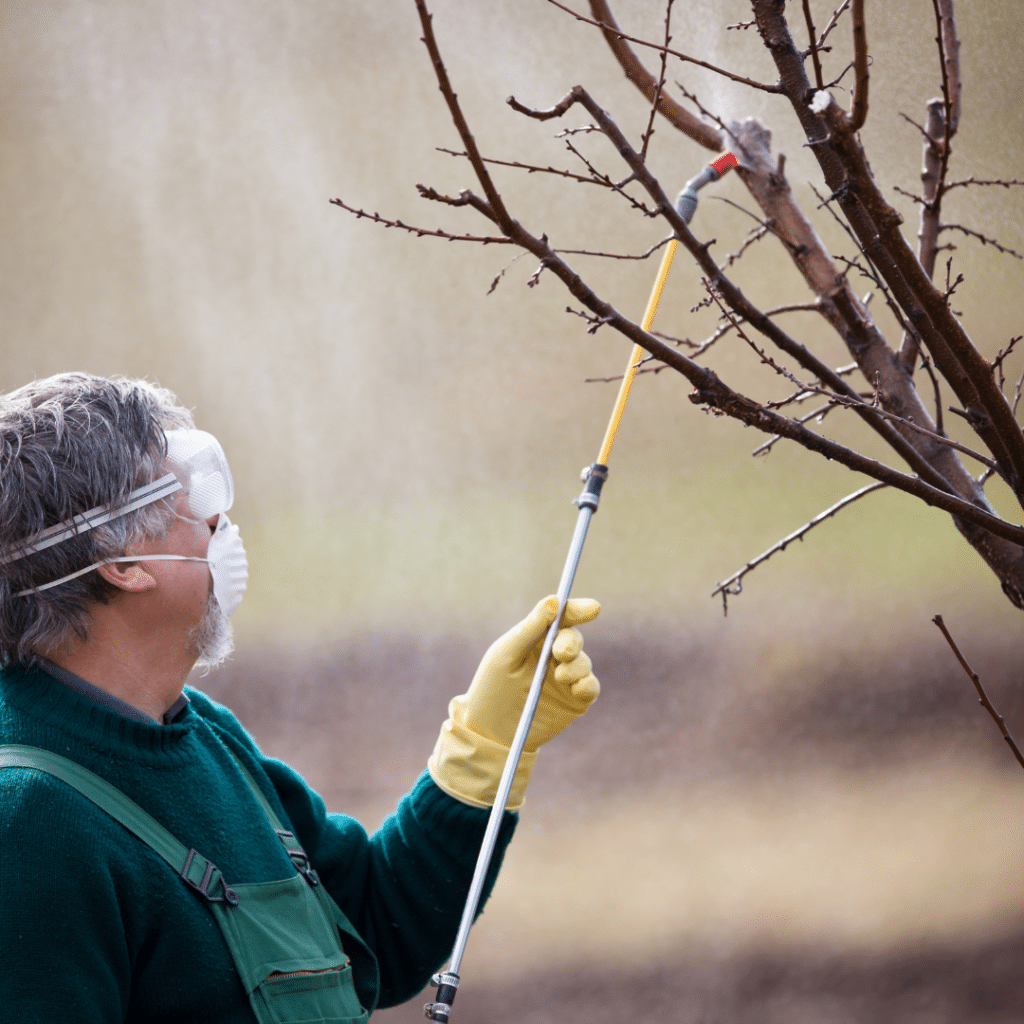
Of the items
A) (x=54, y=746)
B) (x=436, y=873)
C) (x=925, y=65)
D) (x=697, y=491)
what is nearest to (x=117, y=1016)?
(x=54, y=746)

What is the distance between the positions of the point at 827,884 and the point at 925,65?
4.51 ft

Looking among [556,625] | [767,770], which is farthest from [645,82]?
[767,770]

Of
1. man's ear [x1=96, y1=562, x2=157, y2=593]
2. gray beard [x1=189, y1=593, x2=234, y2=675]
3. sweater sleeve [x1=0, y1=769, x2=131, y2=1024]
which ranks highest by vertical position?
man's ear [x1=96, y1=562, x2=157, y2=593]

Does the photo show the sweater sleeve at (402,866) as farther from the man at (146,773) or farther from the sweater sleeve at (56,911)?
the sweater sleeve at (56,911)

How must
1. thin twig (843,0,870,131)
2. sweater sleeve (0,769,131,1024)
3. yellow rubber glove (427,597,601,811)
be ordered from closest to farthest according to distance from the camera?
thin twig (843,0,870,131)
sweater sleeve (0,769,131,1024)
yellow rubber glove (427,597,601,811)

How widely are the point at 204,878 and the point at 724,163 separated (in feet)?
2.61

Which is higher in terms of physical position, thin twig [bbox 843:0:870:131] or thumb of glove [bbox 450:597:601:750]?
thin twig [bbox 843:0:870:131]

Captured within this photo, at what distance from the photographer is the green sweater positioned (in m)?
0.72

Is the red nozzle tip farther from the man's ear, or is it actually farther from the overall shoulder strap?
the overall shoulder strap

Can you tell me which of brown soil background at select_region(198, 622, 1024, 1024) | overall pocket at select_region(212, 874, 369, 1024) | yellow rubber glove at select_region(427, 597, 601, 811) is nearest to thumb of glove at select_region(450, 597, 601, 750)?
yellow rubber glove at select_region(427, 597, 601, 811)

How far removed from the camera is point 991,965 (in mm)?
1754

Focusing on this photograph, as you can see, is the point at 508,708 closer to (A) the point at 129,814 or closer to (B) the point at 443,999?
(B) the point at 443,999

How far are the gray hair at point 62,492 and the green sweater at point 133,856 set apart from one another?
0.05 m

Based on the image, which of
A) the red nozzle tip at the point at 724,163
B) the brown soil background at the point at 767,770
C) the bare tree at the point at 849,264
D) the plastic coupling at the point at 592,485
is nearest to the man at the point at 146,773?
the plastic coupling at the point at 592,485
